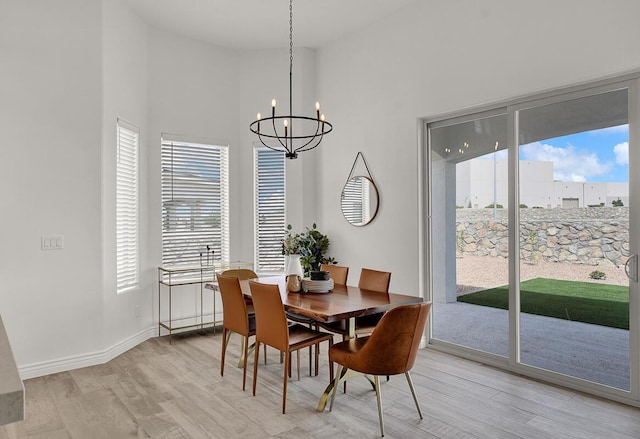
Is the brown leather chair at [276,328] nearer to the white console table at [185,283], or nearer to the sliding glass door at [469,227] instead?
the sliding glass door at [469,227]

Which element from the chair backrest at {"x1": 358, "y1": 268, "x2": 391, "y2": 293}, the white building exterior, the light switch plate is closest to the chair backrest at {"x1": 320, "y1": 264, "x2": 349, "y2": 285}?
the chair backrest at {"x1": 358, "y1": 268, "x2": 391, "y2": 293}

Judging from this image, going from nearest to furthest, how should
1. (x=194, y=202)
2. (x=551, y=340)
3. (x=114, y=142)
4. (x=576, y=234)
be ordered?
(x=576, y=234)
(x=551, y=340)
(x=114, y=142)
(x=194, y=202)

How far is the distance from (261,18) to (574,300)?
416 cm

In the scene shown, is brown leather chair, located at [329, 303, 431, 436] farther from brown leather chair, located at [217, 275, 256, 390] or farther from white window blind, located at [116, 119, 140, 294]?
white window blind, located at [116, 119, 140, 294]

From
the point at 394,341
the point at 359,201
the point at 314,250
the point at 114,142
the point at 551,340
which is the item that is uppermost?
the point at 114,142

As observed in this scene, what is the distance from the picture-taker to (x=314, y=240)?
18.1 ft

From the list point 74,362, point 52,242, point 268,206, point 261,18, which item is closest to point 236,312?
point 74,362

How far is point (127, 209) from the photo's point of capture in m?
4.68

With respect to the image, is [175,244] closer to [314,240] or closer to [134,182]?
[134,182]

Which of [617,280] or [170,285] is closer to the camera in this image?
[617,280]

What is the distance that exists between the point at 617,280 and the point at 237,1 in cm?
425

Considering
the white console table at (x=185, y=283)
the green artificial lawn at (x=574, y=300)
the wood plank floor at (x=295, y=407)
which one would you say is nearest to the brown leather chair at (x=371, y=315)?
the wood plank floor at (x=295, y=407)

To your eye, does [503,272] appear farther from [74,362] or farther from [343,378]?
[74,362]

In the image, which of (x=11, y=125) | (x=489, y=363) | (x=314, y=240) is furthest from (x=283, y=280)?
(x=11, y=125)
